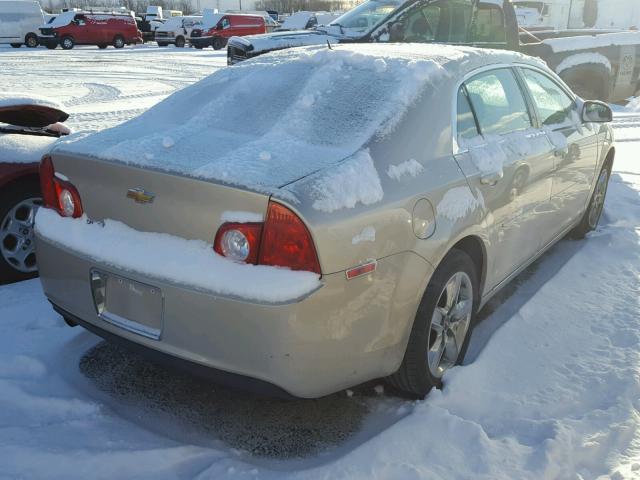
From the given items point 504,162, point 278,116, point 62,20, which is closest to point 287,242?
point 278,116

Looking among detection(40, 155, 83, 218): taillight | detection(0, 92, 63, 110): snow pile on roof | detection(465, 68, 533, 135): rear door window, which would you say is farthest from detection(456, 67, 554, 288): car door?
detection(0, 92, 63, 110): snow pile on roof

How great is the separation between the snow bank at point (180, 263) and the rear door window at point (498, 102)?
1.59 meters

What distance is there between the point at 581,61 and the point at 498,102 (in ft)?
24.1

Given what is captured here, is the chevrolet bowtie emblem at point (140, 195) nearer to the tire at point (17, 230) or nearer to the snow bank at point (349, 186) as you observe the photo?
the snow bank at point (349, 186)

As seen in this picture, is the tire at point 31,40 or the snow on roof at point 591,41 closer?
the snow on roof at point 591,41

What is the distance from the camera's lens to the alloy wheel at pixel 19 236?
4.02m

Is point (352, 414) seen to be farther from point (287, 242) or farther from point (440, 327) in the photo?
point (287, 242)

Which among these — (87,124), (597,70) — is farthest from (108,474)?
(597,70)

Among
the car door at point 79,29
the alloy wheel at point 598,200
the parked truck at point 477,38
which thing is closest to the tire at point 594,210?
the alloy wheel at point 598,200

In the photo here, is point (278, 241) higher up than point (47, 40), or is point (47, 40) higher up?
point (47, 40)

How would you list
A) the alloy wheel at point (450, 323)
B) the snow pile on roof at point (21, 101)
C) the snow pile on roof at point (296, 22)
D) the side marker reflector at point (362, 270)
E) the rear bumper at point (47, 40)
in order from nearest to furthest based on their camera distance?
the side marker reflector at point (362, 270), the alloy wheel at point (450, 323), the snow pile on roof at point (21, 101), the snow pile on roof at point (296, 22), the rear bumper at point (47, 40)

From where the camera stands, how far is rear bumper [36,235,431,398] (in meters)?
2.20

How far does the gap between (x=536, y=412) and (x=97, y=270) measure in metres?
2.02

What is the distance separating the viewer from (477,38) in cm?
873
